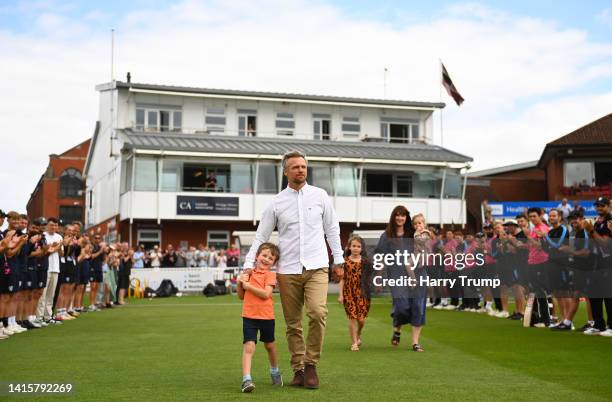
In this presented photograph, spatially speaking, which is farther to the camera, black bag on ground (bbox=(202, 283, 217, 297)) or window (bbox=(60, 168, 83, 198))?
window (bbox=(60, 168, 83, 198))

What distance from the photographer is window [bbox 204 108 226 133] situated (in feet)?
171

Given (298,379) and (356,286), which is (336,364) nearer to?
(298,379)

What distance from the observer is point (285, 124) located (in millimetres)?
53688

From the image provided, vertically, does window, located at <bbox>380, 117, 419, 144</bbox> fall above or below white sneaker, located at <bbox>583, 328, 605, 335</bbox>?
above

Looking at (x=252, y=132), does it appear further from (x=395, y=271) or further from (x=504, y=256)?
(x=395, y=271)

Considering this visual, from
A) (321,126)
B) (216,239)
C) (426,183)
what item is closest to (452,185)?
(426,183)

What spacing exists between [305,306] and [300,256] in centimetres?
52

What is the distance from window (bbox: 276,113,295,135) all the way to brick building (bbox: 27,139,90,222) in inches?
1426

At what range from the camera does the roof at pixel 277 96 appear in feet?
164

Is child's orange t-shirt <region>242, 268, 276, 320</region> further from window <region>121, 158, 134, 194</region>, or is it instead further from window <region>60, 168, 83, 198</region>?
window <region>60, 168, 83, 198</region>

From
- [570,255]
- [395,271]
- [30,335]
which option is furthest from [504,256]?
[30,335]

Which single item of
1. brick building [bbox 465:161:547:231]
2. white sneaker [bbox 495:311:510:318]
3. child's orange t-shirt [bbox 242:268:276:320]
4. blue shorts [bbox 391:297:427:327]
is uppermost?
brick building [bbox 465:161:547:231]

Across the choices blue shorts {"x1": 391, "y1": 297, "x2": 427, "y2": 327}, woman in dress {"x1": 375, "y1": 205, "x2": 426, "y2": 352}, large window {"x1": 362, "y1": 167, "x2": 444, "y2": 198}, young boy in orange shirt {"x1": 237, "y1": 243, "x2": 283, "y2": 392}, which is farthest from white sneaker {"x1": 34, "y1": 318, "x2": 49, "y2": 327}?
large window {"x1": 362, "y1": 167, "x2": 444, "y2": 198}

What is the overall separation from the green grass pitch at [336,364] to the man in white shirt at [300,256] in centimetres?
52
